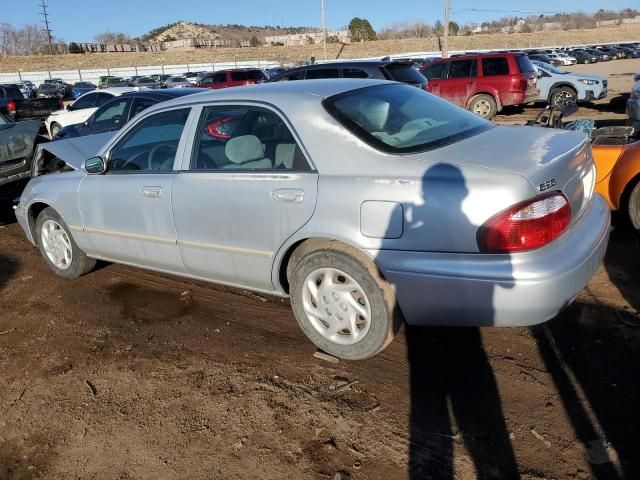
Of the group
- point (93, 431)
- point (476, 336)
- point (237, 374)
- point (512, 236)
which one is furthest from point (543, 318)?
point (93, 431)

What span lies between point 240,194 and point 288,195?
1.26 ft

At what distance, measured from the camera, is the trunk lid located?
2.81 m

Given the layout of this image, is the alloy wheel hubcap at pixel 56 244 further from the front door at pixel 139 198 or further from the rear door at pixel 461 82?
the rear door at pixel 461 82

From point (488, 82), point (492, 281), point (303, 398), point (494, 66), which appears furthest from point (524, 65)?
point (303, 398)

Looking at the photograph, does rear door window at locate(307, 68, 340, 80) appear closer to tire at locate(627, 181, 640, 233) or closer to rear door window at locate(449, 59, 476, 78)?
rear door window at locate(449, 59, 476, 78)

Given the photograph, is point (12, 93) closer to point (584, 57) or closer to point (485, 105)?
point (485, 105)

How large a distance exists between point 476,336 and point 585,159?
128 centimetres

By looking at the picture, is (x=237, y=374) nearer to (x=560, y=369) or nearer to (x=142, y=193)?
(x=142, y=193)

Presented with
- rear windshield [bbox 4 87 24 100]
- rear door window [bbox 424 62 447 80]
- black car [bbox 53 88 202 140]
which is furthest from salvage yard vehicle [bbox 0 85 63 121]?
rear door window [bbox 424 62 447 80]

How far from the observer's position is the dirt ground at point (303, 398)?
8.34 ft

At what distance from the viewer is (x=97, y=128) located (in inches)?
385

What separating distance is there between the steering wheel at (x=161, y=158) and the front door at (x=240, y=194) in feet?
0.83

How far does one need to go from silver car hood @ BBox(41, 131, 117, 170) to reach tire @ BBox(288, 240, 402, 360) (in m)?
2.82

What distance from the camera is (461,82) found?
15312mm
